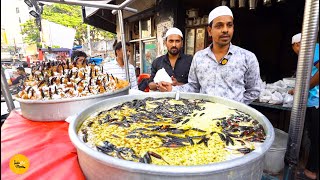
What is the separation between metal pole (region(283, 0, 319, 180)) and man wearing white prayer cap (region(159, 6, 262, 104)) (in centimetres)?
133

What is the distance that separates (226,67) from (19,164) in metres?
2.25

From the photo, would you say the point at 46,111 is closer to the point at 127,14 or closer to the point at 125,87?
the point at 125,87

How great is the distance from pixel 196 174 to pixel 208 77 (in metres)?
1.93

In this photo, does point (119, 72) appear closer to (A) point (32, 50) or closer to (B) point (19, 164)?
(B) point (19, 164)

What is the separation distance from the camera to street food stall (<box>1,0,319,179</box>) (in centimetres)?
94

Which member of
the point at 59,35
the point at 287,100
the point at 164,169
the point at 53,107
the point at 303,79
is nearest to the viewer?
the point at 164,169

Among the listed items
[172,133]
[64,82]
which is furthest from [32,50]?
[172,133]

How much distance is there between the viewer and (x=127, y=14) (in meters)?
11.0

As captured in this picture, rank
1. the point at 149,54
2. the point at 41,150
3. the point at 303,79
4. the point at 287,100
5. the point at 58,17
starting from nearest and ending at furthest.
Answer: the point at 303,79
the point at 41,150
the point at 287,100
the point at 149,54
the point at 58,17

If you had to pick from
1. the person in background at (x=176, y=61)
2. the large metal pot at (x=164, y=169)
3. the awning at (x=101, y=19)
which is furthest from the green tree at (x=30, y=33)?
the large metal pot at (x=164, y=169)

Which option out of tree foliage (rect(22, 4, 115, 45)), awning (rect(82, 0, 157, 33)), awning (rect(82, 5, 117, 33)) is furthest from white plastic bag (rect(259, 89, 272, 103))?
tree foliage (rect(22, 4, 115, 45))

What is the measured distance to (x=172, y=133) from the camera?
4.92ft

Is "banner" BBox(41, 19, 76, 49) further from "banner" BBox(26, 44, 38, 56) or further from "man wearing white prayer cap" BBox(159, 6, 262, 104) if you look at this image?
"banner" BBox(26, 44, 38, 56)

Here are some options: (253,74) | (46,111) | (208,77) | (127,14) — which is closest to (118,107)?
(46,111)
